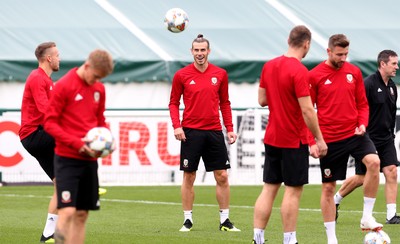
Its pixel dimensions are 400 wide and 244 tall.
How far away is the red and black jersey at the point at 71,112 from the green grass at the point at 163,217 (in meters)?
2.71

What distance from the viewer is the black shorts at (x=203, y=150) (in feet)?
42.9

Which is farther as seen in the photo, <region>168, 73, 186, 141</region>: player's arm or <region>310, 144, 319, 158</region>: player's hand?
<region>168, 73, 186, 141</region>: player's arm

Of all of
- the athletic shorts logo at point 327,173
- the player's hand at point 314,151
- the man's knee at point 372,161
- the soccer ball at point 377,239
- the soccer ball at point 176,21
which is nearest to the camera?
the player's hand at point 314,151

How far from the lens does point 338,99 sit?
36.9 feet

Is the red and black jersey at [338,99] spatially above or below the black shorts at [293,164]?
above

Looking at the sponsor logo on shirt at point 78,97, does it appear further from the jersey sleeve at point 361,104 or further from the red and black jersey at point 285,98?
the jersey sleeve at point 361,104

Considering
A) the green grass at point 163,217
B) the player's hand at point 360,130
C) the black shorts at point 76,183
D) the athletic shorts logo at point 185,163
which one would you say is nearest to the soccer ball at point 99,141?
the black shorts at point 76,183

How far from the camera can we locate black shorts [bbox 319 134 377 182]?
1120cm

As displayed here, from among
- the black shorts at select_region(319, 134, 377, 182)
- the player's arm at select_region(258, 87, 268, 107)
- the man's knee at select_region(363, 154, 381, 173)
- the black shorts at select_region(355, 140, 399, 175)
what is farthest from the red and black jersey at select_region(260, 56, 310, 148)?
the black shorts at select_region(355, 140, 399, 175)

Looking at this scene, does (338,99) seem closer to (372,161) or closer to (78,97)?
(372,161)

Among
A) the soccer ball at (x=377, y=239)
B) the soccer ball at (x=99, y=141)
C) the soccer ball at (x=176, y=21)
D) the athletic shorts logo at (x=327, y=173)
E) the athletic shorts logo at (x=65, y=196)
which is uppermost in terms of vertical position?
the soccer ball at (x=176, y=21)

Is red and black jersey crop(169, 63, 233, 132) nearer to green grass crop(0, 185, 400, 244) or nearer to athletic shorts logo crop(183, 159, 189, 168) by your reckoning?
athletic shorts logo crop(183, 159, 189, 168)

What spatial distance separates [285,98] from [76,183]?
2.23m

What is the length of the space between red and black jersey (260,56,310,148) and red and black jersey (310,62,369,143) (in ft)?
3.65
